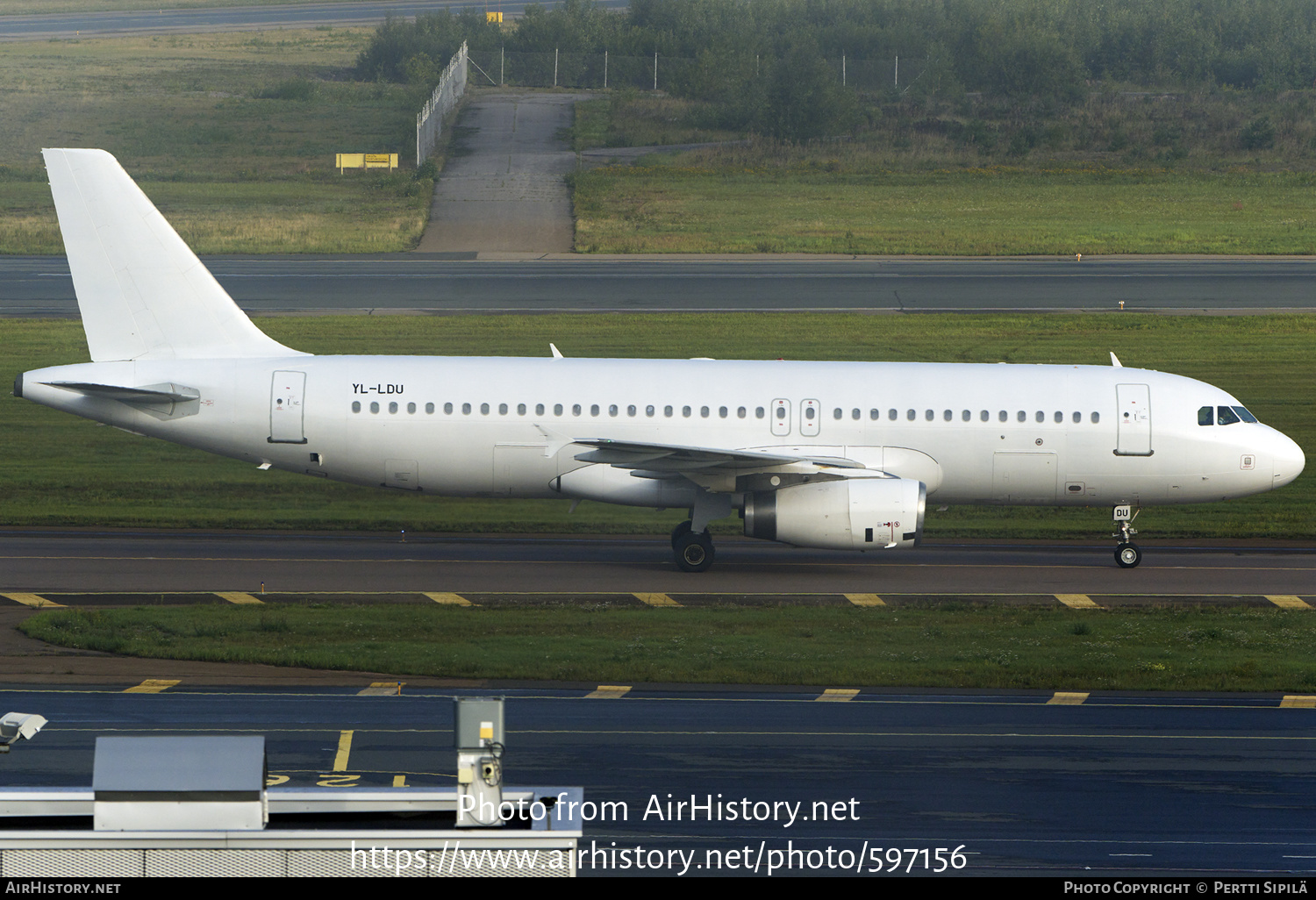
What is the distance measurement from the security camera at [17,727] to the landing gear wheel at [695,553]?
20.6 m

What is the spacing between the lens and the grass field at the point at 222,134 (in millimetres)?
73312

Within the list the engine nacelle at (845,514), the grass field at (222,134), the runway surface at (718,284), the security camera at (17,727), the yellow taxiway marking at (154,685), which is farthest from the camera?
the grass field at (222,134)

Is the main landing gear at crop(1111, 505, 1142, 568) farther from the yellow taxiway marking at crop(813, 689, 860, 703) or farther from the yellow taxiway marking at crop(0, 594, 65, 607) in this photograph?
the yellow taxiway marking at crop(0, 594, 65, 607)

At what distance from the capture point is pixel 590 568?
30750 mm

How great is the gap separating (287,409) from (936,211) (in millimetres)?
55421

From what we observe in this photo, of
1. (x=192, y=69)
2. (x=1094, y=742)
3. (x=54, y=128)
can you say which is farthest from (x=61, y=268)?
(x=192, y=69)

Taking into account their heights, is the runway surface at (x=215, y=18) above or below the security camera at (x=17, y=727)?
above

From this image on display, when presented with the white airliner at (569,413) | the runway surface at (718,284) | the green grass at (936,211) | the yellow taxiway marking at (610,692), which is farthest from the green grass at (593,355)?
Answer: the green grass at (936,211)

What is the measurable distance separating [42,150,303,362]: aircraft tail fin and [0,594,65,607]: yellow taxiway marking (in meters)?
5.88

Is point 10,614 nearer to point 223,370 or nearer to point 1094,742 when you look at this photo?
point 223,370

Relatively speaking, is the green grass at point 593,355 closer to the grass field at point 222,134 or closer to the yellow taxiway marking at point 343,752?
the yellow taxiway marking at point 343,752

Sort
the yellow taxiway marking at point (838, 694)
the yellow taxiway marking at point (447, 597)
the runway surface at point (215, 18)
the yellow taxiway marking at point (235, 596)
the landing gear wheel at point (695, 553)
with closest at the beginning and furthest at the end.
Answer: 1. the yellow taxiway marking at point (838, 694)
2. the yellow taxiway marking at point (235, 596)
3. the yellow taxiway marking at point (447, 597)
4. the landing gear wheel at point (695, 553)
5. the runway surface at point (215, 18)

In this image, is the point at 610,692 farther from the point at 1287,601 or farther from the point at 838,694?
the point at 1287,601

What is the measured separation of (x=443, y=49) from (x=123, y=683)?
112 m
